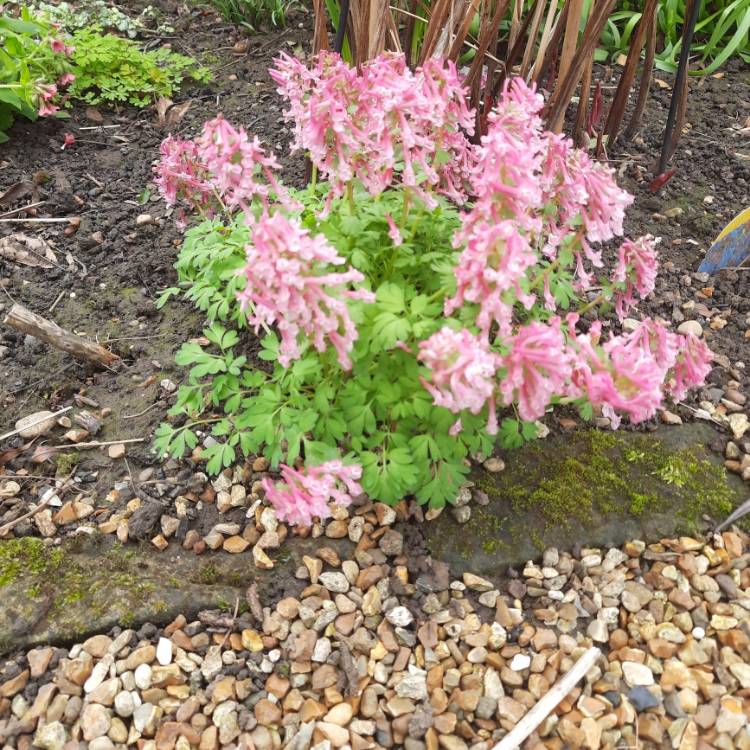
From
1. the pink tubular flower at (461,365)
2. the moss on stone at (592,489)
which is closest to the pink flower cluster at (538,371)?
the pink tubular flower at (461,365)

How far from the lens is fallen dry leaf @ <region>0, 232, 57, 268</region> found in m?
3.40

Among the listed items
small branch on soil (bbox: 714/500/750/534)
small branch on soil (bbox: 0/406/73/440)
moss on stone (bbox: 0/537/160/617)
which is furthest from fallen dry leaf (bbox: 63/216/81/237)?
small branch on soil (bbox: 714/500/750/534)

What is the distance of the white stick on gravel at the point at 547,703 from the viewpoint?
1976 millimetres

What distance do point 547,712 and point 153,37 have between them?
481 cm

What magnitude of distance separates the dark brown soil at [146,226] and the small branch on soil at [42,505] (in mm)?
121

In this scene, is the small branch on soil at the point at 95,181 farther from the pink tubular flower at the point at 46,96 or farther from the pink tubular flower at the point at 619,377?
the pink tubular flower at the point at 619,377

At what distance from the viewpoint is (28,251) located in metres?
3.44

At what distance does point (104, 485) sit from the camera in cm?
260

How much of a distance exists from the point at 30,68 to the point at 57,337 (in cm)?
220

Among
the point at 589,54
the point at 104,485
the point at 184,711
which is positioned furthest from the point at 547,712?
the point at 589,54

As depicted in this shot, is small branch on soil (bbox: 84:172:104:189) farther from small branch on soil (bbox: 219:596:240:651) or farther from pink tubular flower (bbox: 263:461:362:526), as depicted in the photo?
pink tubular flower (bbox: 263:461:362:526)

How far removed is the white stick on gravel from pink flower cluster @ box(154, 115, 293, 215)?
5.38ft

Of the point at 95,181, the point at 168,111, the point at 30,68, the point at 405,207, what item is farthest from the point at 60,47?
the point at 405,207

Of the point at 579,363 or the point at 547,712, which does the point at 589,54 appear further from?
the point at 547,712
